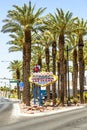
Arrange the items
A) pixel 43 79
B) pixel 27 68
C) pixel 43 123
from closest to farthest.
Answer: pixel 43 123 → pixel 43 79 → pixel 27 68

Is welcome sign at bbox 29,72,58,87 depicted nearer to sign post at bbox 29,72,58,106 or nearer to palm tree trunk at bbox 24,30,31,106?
sign post at bbox 29,72,58,106

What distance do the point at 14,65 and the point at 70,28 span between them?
6417 cm

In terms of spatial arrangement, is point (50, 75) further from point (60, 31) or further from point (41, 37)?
point (41, 37)

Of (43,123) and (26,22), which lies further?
(26,22)

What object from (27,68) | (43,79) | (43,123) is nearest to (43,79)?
(43,79)

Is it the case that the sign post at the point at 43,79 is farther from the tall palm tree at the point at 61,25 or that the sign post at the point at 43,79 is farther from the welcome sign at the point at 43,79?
the tall palm tree at the point at 61,25

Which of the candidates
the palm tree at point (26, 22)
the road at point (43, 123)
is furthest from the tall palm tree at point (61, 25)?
the road at point (43, 123)

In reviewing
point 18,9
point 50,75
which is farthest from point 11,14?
point 50,75

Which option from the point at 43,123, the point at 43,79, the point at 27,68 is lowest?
the point at 43,123

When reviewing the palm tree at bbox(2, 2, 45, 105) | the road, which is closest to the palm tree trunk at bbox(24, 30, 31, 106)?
the palm tree at bbox(2, 2, 45, 105)

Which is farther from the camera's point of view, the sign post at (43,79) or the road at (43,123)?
the sign post at (43,79)

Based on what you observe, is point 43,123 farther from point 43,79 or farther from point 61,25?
point 61,25

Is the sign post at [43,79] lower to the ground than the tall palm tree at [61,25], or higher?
lower

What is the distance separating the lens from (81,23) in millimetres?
71250
